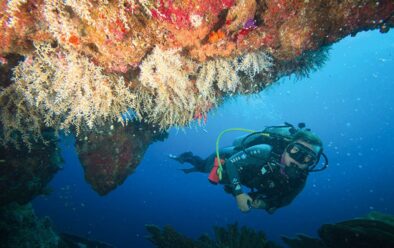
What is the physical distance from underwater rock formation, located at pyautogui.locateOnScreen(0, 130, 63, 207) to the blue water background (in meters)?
0.57

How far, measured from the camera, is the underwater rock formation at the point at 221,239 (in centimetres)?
577

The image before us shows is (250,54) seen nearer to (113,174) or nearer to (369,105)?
(113,174)

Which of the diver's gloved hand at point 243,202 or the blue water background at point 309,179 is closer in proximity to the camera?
the diver's gloved hand at point 243,202

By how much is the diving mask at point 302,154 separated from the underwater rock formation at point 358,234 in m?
Answer: 1.36

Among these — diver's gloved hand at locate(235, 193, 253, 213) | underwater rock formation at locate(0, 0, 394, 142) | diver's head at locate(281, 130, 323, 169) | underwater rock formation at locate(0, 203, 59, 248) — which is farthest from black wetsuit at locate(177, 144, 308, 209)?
underwater rock formation at locate(0, 203, 59, 248)

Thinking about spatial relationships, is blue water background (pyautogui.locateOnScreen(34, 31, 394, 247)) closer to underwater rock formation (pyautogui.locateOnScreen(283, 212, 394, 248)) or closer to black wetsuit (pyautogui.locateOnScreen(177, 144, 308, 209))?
black wetsuit (pyautogui.locateOnScreen(177, 144, 308, 209))

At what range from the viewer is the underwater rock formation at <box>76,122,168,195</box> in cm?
500

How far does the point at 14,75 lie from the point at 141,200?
54.0 meters

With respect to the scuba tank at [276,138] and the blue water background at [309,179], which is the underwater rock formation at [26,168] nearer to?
the blue water background at [309,179]

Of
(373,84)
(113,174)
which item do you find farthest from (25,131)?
(373,84)

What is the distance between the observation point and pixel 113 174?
517cm

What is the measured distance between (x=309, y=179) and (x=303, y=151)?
70439 mm

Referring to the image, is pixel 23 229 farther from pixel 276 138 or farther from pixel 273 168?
pixel 276 138

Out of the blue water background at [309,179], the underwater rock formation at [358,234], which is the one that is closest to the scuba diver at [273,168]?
the underwater rock formation at [358,234]
